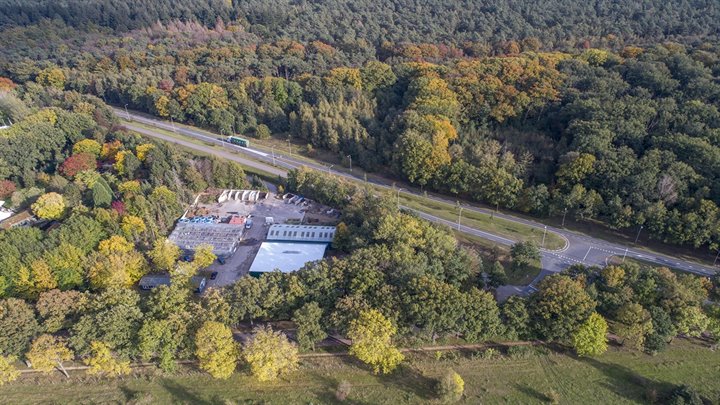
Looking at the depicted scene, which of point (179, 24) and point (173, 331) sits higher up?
point (179, 24)

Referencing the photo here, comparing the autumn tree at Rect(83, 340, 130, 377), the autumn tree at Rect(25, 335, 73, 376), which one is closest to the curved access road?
the autumn tree at Rect(83, 340, 130, 377)

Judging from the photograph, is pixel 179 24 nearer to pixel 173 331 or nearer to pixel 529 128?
pixel 529 128

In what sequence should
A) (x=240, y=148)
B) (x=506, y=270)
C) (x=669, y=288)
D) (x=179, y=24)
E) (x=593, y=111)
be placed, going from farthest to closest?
(x=179, y=24)
(x=240, y=148)
(x=593, y=111)
(x=506, y=270)
(x=669, y=288)

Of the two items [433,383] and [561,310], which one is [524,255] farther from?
[433,383]

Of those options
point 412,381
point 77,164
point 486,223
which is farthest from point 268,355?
point 77,164

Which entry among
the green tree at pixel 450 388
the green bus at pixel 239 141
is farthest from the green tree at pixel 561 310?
the green bus at pixel 239 141

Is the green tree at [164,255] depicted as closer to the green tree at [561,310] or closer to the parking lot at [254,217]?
the parking lot at [254,217]

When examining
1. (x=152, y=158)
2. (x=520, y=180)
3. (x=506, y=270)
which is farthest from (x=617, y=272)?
(x=152, y=158)
